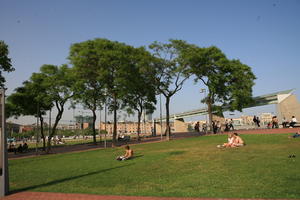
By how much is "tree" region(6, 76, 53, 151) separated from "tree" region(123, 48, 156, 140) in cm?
1063

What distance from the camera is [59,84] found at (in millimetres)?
27312

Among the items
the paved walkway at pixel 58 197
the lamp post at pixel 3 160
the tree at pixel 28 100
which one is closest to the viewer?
the paved walkway at pixel 58 197

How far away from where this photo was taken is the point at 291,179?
7547 millimetres

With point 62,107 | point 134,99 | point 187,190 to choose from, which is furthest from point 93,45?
point 187,190

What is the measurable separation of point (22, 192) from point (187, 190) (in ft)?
19.1

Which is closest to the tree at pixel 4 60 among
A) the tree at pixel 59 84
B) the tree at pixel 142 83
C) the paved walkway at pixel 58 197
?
the tree at pixel 59 84

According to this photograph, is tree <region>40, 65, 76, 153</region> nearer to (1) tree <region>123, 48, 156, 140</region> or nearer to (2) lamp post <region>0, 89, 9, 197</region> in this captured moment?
(1) tree <region>123, 48, 156, 140</region>

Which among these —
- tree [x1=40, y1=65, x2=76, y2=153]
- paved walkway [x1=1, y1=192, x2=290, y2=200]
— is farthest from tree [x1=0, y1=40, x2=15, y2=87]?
paved walkway [x1=1, y1=192, x2=290, y2=200]

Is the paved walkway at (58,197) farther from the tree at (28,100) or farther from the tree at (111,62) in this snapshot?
the tree at (28,100)

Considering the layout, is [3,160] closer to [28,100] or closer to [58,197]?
[58,197]

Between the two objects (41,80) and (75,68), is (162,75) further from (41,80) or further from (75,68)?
(41,80)

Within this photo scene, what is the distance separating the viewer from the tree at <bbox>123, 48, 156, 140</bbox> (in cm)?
2997

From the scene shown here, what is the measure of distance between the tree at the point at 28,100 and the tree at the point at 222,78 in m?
19.4

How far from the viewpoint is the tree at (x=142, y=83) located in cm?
2997
